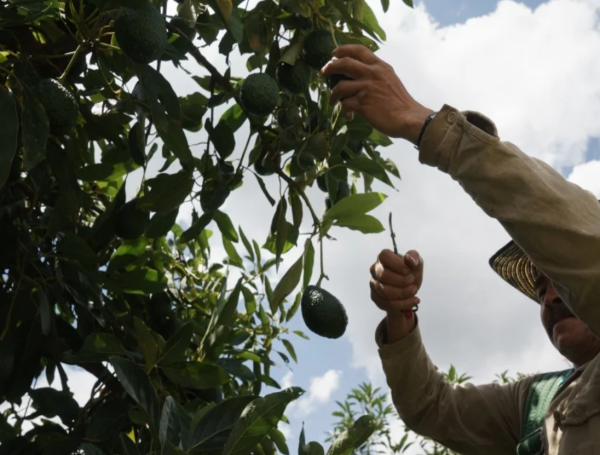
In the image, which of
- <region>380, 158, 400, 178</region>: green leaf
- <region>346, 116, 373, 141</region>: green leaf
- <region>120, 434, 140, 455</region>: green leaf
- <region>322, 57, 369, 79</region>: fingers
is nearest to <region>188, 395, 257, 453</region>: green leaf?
<region>120, 434, 140, 455</region>: green leaf

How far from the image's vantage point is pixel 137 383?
1.77m

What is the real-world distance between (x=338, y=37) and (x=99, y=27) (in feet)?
1.96

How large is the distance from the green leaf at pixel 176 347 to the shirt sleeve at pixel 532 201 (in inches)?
28.0

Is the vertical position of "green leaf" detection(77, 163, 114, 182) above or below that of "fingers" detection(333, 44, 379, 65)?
above

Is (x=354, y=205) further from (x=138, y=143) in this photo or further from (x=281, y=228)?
(x=138, y=143)

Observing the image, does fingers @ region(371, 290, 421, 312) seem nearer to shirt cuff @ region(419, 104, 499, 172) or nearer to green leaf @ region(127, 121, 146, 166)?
shirt cuff @ region(419, 104, 499, 172)

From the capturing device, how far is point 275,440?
2.66m

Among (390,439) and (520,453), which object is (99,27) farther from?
(390,439)

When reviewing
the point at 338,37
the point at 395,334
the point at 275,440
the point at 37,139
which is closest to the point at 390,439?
the point at 275,440

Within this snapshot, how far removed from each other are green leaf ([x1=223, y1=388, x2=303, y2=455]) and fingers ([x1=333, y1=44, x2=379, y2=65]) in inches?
28.9

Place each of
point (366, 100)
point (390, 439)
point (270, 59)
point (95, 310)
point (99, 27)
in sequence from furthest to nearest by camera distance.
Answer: point (390, 439), point (95, 310), point (270, 59), point (99, 27), point (366, 100)

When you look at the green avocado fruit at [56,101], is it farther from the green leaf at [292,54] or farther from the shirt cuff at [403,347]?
the shirt cuff at [403,347]

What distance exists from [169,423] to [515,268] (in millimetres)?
1328

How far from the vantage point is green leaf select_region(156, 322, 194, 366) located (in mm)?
2105
